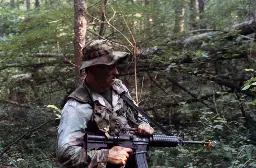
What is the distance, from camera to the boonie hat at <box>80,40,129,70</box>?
301 cm

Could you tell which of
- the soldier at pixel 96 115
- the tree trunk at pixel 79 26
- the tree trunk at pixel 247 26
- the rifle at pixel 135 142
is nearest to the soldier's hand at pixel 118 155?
the soldier at pixel 96 115

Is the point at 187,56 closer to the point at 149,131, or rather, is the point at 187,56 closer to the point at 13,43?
the point at 13,43

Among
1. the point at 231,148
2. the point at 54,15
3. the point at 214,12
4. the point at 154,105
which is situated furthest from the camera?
the point at 214,12

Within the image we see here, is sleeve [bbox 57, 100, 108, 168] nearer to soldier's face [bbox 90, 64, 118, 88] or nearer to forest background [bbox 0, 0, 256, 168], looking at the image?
soldier's face [bbox 90, 64, 118, 88]

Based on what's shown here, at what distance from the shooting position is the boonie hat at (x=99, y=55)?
9.87ft

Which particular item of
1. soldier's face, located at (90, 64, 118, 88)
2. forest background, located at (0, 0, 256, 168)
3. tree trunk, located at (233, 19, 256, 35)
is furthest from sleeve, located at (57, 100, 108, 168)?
tree trunk, located at (233, 19, 256, 35)

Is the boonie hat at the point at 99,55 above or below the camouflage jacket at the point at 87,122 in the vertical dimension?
above

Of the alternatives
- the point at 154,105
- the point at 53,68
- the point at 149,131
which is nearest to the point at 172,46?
the point at 154,105

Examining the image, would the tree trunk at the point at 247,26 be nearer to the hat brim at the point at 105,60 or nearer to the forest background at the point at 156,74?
the forest background at the point at 156,74

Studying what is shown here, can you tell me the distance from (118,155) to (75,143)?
0.36 metres

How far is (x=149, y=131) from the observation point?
10.1 ft

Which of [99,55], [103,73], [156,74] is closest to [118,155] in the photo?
[103,73]

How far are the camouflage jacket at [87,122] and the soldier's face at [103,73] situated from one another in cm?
12

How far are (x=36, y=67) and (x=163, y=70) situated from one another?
337 centimetres
